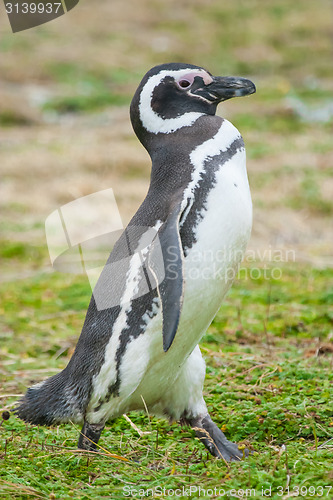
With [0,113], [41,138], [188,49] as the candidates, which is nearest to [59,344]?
[41,138]

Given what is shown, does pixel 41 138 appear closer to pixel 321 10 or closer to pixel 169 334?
pixel 169 334

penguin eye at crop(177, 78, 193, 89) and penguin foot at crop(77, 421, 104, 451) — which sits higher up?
penguin eye at crop(177, 78, 193, 89)

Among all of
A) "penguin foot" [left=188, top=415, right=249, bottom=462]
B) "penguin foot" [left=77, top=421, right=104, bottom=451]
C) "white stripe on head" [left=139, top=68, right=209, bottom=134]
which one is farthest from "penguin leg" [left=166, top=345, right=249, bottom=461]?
"white stripe on head" [left=139, top=68, right=209, bottom=134]

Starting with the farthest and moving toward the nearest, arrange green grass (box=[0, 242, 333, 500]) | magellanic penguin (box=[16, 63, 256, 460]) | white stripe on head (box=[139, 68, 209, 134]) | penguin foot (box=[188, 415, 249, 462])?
1. white stripe on head (box=[139, 68, 209, 134])
2. penguin foot (box=[188, 415, 249, 462])
3. magellanic penguin (box=[16, 63, 256, 460])
4. green grass (box=[0, 242, 333, 500])

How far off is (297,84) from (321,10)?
27.5 ft

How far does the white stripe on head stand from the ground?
151cm

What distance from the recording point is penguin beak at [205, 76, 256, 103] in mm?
3537

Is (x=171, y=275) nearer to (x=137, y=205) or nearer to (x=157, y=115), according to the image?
(x=157, y=115)

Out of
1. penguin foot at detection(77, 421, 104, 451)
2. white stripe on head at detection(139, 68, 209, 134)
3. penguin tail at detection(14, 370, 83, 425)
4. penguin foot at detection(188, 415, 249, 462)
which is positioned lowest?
penguin foot at detection(188, 415, 249, 462)

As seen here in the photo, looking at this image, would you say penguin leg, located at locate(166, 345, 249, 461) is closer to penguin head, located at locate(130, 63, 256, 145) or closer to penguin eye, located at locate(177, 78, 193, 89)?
penguin head, located at locate(130, 63, 256, 145)

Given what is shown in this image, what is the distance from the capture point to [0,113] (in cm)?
1522

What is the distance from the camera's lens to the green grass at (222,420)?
293 centimetres

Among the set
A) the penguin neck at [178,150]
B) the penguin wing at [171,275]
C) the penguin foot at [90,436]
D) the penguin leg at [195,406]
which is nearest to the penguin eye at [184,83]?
the penguin neck at [178,150]

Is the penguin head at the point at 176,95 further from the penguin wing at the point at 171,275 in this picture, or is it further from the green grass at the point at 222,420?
the green grass at the point at 222,420
